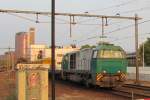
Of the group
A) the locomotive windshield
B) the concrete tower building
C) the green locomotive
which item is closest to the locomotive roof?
the green locomotive

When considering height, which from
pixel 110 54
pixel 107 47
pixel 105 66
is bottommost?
pixel 105 66

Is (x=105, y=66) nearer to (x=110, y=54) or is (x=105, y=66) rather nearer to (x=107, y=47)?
(x=110, y=54)

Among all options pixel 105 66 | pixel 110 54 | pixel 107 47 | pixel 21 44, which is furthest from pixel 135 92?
pixel 21 44

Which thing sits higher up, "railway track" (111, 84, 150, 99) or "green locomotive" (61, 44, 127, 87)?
"green locomotive" (61, 44, 127, 87)

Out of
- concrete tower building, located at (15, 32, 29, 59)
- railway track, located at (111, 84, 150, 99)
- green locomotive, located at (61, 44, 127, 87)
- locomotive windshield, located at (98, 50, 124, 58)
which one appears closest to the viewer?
railway track, located at (111, 84, 150, 99)

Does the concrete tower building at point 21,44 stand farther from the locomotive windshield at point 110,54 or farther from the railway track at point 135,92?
the locomotive windshield at point 110,54

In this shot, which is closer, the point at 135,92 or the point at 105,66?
the point at 135,92

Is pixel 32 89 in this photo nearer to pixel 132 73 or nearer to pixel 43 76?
pixel 43 76

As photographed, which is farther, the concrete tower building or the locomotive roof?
the concrete tower building

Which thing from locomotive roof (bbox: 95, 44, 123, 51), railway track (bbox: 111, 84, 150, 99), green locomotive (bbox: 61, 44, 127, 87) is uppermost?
locomotive roof (bbox: 95, 44, 123, 51)

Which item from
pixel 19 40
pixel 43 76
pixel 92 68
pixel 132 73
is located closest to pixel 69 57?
pixel 92 68

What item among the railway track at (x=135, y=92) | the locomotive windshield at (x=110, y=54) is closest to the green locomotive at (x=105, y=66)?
the locomotive windshield at (x=110, y=54)

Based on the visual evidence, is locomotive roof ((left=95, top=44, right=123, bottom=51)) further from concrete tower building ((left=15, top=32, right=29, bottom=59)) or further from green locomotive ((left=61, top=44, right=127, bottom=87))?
concrete tower building ((left=15, top=32, right=29, bottom=59))

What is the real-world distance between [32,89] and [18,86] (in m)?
0.53
